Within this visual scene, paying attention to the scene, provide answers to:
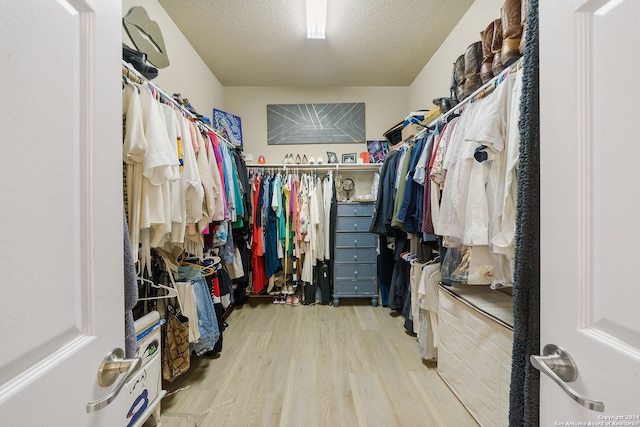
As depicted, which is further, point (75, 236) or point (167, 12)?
point (167, 12)

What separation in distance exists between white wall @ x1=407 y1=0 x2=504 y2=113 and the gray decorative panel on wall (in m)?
0.70

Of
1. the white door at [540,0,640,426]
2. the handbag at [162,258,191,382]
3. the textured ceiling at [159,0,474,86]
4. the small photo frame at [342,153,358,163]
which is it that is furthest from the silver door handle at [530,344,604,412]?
the small photo frame at [342,153,358,163]

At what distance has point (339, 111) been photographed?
9.93ft

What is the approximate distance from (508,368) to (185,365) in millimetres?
1722

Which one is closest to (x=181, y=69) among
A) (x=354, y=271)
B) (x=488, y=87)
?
(x=488, y=87)

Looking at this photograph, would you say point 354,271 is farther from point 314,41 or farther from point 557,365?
point 314,41

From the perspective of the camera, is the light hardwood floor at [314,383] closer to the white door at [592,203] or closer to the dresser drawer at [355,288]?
the dresser drawer at [355,288]

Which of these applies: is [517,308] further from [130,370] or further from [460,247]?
[130,370]

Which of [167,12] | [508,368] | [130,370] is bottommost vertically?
[508,368]

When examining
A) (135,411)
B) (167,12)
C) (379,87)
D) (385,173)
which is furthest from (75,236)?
(379,87)

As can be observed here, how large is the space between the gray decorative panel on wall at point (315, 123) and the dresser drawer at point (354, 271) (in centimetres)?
160

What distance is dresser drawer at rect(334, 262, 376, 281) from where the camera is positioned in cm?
261

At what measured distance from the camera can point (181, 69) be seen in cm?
207

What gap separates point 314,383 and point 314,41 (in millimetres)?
2831
